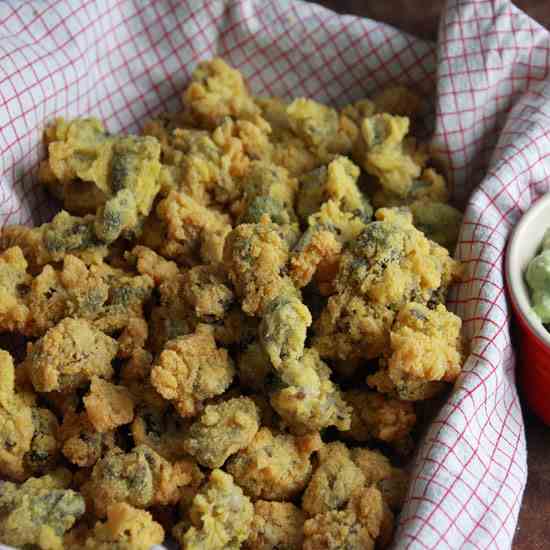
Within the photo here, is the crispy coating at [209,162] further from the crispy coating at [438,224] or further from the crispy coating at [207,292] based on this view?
the crispy coating at [438,224]

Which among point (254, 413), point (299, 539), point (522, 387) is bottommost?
point (522, 387)

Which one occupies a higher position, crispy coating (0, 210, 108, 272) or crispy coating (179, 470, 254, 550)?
crispy coating (0, 210, 108, 272)

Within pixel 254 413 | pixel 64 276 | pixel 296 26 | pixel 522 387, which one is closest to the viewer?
pixel 254 413

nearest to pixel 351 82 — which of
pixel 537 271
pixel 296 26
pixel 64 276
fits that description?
pixel 296 26

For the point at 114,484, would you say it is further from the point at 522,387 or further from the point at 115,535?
the point at 522,387

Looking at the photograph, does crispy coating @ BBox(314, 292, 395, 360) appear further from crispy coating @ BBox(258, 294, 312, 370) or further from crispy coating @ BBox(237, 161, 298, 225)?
crispy coating @ BBox(237, 161, 298, 225)

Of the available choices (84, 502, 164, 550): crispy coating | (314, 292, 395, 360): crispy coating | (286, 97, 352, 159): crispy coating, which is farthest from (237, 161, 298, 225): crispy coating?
(84, 502, 164, 550): crispy coating
